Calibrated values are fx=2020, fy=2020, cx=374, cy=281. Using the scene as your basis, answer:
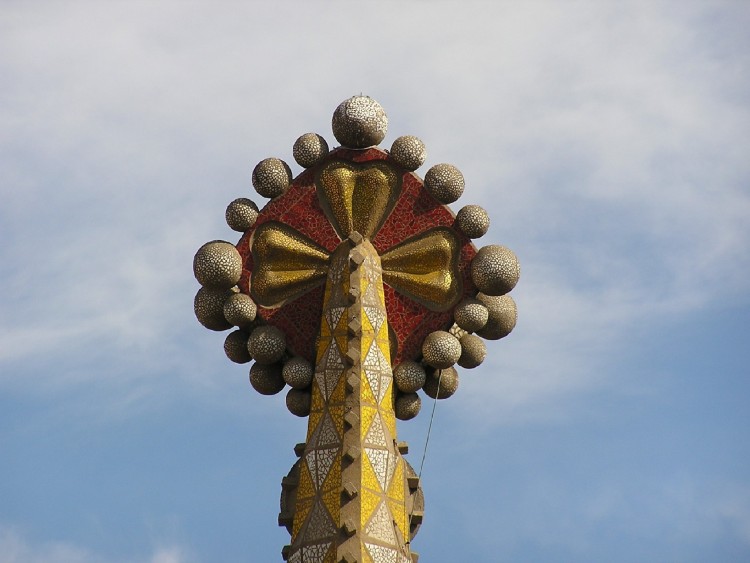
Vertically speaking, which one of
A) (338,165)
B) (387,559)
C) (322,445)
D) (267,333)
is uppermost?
(338,165)

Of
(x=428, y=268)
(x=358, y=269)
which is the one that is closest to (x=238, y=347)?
(x=358, y=269)

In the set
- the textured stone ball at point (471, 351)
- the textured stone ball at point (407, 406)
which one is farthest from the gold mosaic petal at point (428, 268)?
the textured stone ball at point (407, 406)

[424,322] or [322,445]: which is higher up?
[424,322]

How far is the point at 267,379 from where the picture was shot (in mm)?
28922

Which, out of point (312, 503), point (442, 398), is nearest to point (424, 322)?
point (442, 398)

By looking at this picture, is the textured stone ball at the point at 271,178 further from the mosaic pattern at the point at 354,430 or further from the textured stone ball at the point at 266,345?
the textured stone ball at the point at 266,345

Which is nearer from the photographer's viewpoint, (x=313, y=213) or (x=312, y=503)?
(x=312, y=503)

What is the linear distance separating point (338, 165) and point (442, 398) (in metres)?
3.66

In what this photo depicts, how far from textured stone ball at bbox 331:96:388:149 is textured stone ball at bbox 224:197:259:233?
5.23 ft

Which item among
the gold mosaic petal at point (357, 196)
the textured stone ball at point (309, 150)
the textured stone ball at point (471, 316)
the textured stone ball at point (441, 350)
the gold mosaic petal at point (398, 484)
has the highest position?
the textured stone ball at point (309, 150)

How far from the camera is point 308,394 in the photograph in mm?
28531

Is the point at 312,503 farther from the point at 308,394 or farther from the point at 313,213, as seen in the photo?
the point at 313,213

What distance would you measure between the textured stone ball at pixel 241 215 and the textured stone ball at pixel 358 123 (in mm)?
1594

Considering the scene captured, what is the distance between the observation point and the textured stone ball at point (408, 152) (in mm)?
28688
